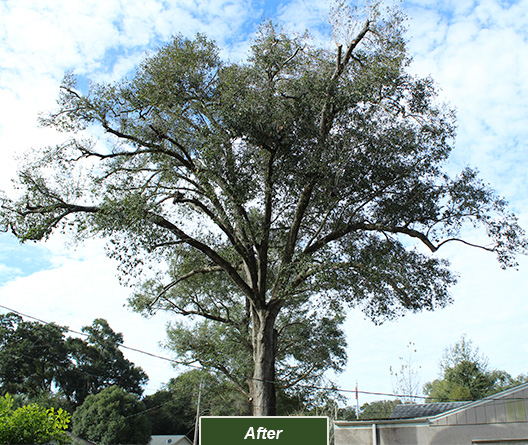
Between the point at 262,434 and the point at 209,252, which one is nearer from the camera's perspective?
the point at 262,434

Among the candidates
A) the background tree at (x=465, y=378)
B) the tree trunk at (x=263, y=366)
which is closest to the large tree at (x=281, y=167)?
the tree trunk at (x=263, y=366)

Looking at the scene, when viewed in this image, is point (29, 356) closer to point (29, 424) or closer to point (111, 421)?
point (111, 421)

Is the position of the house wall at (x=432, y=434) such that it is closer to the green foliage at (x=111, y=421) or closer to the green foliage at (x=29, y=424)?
the green foliage at (x=29, y=424)

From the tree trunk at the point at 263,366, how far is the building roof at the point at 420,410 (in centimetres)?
335

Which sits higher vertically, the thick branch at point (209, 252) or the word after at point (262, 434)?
the thick branch at point (209, 252)

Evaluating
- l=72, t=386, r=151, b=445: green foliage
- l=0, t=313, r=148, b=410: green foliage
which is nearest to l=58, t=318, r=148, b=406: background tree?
l=0, t=313, r=148, b=410: green foliage

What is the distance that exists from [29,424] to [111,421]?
3608 cm

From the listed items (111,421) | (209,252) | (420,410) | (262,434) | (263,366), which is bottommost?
(111,421)

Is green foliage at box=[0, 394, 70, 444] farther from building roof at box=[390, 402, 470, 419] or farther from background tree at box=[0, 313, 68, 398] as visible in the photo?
background tree at box=[0, 313, 68, 398]

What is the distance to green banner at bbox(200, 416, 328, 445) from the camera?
7047 mm

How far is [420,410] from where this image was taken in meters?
12.5

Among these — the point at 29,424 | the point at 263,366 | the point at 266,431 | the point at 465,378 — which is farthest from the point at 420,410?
the point at 465,378

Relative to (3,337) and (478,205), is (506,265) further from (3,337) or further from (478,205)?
(3,337)

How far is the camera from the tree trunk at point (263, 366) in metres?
13.2
